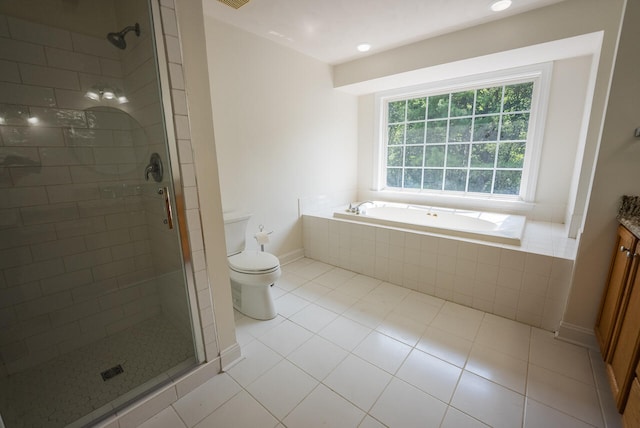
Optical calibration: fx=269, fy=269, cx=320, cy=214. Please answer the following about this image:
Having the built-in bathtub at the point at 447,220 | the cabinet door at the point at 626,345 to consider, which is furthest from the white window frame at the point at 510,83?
the cabinet door at the point at 626,345

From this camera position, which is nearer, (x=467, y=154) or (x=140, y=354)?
(x=140, y=354)

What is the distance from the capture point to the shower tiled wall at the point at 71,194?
A: 4.79 feet

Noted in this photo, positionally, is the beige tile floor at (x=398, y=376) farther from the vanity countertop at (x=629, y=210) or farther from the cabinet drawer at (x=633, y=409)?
the vanity countertop at (x=629, y=210)

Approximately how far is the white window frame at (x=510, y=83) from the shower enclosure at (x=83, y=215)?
115 inches

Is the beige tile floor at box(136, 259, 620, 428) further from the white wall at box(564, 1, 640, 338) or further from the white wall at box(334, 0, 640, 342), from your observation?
the white wall at box(334, 0, 640, 342)

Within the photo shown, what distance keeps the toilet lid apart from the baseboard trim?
1.97 meters

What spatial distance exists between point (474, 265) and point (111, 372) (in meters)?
2.52

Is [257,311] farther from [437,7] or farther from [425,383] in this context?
[437,7]

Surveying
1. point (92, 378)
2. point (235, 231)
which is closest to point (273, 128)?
point (235, 231)

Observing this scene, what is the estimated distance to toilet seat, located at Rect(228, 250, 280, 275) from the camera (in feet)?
6.44

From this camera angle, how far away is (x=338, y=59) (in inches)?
120

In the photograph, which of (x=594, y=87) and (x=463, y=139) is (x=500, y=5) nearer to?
(x=594, y=87)

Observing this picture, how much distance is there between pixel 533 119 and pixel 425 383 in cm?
276

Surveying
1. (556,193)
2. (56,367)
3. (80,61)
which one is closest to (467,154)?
(556,193)
